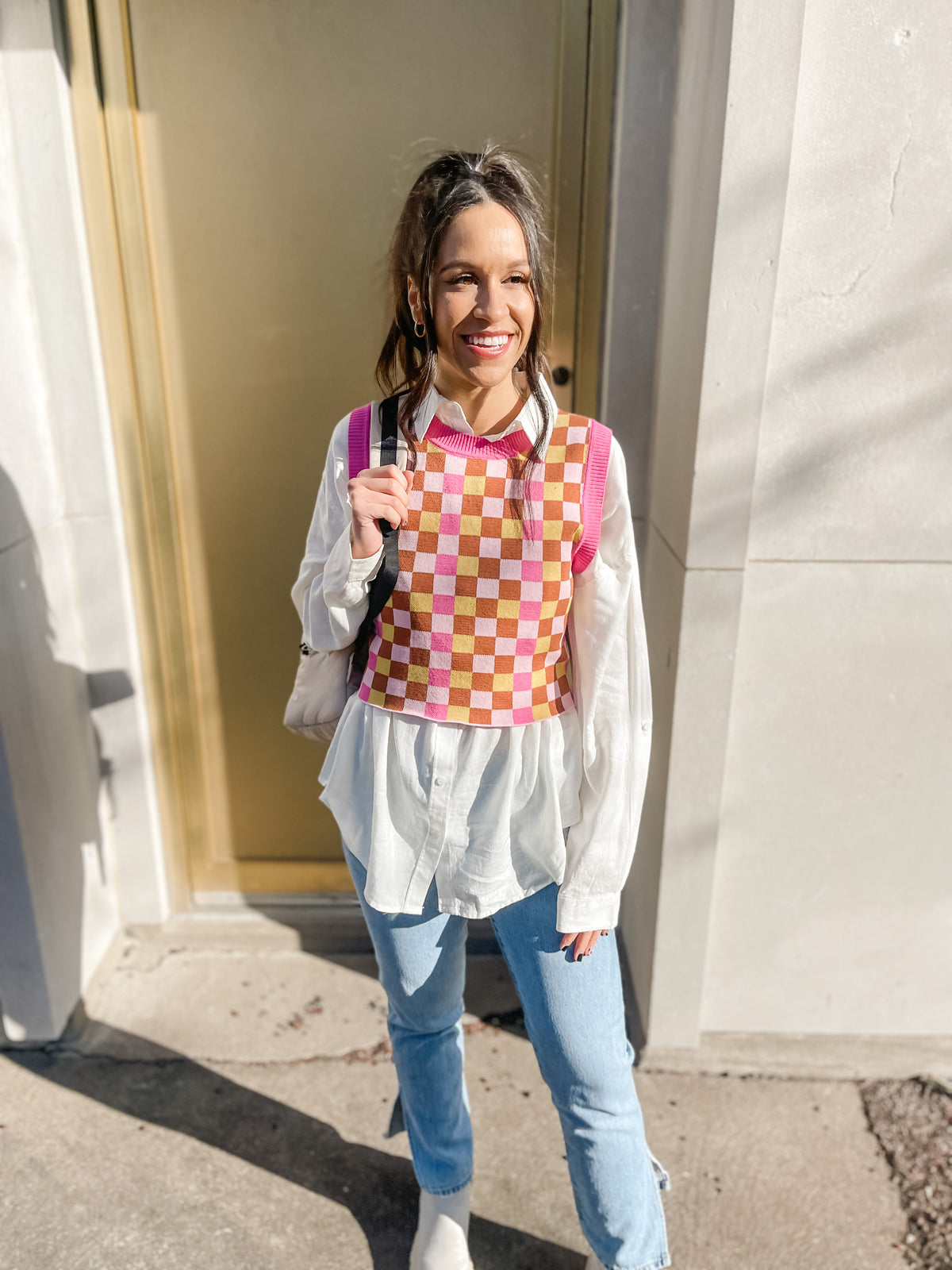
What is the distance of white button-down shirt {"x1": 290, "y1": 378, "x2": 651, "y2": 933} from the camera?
1.60 m

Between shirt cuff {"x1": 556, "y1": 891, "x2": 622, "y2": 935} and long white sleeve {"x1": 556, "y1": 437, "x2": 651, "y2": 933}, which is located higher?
long white sleeve {"x1": 556, "y1": 437, "x2": 651, "y2": 933}

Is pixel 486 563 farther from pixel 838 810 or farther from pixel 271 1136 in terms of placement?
pixel 271 1136

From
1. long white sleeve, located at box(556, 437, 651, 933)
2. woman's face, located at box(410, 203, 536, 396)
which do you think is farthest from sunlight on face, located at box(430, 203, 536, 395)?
long white sleeve, located at box(556, 437, 651, 933)

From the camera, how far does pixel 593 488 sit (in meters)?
1.57

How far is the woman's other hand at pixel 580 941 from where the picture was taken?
1.66 metres

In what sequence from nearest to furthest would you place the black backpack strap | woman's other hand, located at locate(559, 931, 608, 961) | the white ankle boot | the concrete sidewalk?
the black backpack strap
woman's other hand, located at locate(559, 931, 608, 961)
the white ankle boot
the concrete sidewalk

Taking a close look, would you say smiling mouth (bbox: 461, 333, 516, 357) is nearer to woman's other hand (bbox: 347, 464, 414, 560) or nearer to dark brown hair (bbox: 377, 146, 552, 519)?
dark brown hair (bbox: 377, 146, 552, 519)

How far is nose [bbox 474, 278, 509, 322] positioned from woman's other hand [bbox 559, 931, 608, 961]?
107cm

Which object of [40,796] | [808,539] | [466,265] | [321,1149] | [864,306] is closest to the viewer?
[466,265]

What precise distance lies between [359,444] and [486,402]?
0.23 metres

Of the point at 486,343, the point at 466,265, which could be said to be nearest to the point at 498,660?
the point at 486,343

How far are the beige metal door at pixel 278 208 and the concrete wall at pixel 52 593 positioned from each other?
160 mm

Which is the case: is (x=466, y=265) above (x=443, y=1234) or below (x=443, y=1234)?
above

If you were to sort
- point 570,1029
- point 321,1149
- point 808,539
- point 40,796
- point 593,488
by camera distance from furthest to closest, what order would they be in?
point 40,796 < point 321,1149 < point 808,539 < point 570,1029 < point 593,488
